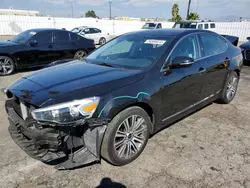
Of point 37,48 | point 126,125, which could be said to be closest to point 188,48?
point 126,125

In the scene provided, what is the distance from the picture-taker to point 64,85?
253 cm

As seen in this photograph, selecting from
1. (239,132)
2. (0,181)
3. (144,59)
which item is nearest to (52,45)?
(144,59)

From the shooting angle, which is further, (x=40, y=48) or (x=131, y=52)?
(x=40, y=48)

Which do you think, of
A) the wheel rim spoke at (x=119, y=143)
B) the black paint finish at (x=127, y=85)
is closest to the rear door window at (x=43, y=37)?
the black paint finish at (x=127, y=85)

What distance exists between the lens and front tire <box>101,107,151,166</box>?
8.06ft

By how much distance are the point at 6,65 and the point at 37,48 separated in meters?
1.12

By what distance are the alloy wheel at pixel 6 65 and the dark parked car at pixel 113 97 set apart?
4.54 metres

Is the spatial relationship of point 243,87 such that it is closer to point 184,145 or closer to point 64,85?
point 184,145

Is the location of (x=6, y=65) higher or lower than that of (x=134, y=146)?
higher

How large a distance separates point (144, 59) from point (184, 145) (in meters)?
1.39

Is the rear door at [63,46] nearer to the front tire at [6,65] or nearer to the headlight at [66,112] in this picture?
the front tire at [6,65]

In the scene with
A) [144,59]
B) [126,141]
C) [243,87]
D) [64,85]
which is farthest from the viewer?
[243,87]

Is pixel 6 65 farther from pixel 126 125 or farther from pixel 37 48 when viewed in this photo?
pixel 126 125

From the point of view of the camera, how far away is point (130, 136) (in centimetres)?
275
